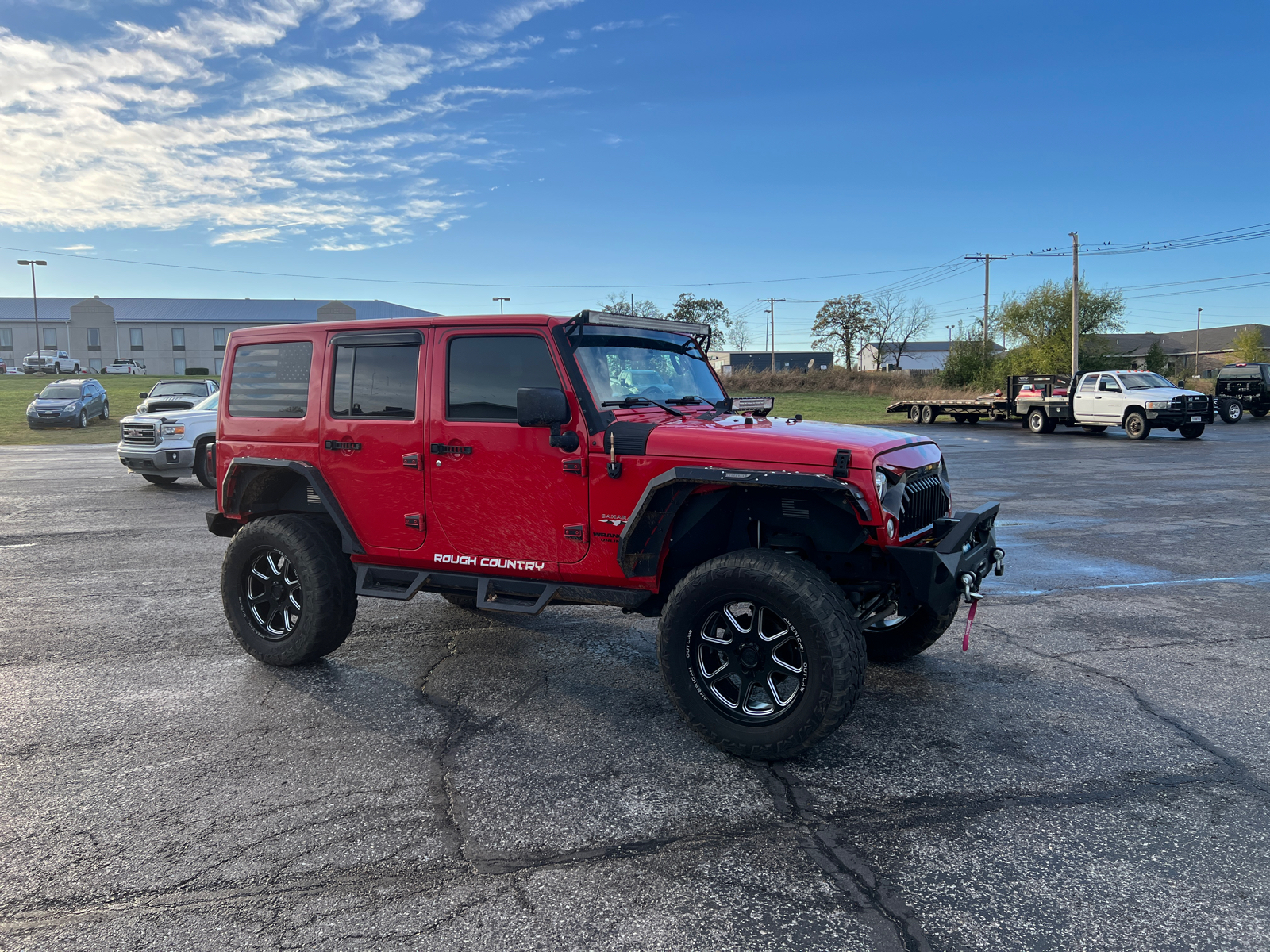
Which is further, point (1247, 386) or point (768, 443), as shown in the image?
point (1247, 386)

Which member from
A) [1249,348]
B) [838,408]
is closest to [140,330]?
[838,408]

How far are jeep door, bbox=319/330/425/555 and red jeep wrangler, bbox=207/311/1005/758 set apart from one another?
1 cm

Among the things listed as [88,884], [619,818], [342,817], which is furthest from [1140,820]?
[88,884]

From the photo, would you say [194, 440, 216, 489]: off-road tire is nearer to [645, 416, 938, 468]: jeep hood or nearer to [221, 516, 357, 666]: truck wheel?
[221, 516, 357, 666]: truck wheel

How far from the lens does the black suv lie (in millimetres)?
35312

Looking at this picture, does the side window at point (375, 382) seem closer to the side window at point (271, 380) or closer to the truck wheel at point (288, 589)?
the side window at point (271, 380)

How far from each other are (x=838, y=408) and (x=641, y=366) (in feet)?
150

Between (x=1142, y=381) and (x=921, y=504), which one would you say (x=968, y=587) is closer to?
(x=921, y=504)

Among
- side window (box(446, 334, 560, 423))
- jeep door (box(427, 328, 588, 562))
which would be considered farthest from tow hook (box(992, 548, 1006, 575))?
side window (box(446, 334, 560, 423))

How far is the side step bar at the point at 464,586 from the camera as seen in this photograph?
182 inches

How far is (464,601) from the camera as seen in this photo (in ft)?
19.3

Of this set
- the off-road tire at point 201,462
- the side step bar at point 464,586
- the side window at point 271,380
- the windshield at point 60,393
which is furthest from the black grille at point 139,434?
the windshield at point 60,393

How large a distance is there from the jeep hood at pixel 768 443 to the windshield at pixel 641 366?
0.42 meters

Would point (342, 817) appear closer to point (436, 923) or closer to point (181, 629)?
point (436, 923)
